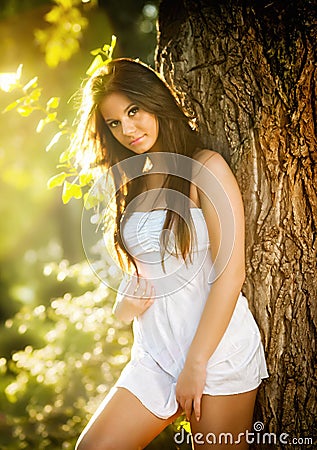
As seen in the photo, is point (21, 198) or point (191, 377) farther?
point (21, 198)

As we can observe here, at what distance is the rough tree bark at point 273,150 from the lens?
2.32 m

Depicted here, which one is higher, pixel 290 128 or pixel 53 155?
pixel 53 155

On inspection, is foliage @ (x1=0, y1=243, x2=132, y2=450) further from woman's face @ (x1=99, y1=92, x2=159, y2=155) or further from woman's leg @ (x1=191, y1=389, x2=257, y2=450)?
woman's leg @ (x1=191, y1=389, x2=257, y2=450)

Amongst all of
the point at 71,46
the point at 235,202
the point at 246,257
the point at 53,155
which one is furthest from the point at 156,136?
the point at 53,155

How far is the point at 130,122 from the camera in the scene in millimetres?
2270

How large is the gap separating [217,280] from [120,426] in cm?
59

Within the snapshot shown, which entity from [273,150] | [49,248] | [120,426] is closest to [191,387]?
[120,426]

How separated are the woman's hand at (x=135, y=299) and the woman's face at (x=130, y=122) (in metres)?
0.50

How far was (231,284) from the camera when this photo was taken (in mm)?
2098

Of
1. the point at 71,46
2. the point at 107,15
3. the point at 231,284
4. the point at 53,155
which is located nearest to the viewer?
the point at 231,284

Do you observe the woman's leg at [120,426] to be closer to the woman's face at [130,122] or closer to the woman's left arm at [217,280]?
the woman's left arm at [217,280]

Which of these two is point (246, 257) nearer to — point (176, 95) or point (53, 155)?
point (176, 95)

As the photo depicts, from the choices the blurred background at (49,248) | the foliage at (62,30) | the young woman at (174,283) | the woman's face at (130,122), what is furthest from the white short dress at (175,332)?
the foliage at (62,30)

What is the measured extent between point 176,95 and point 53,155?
409 centimetres
